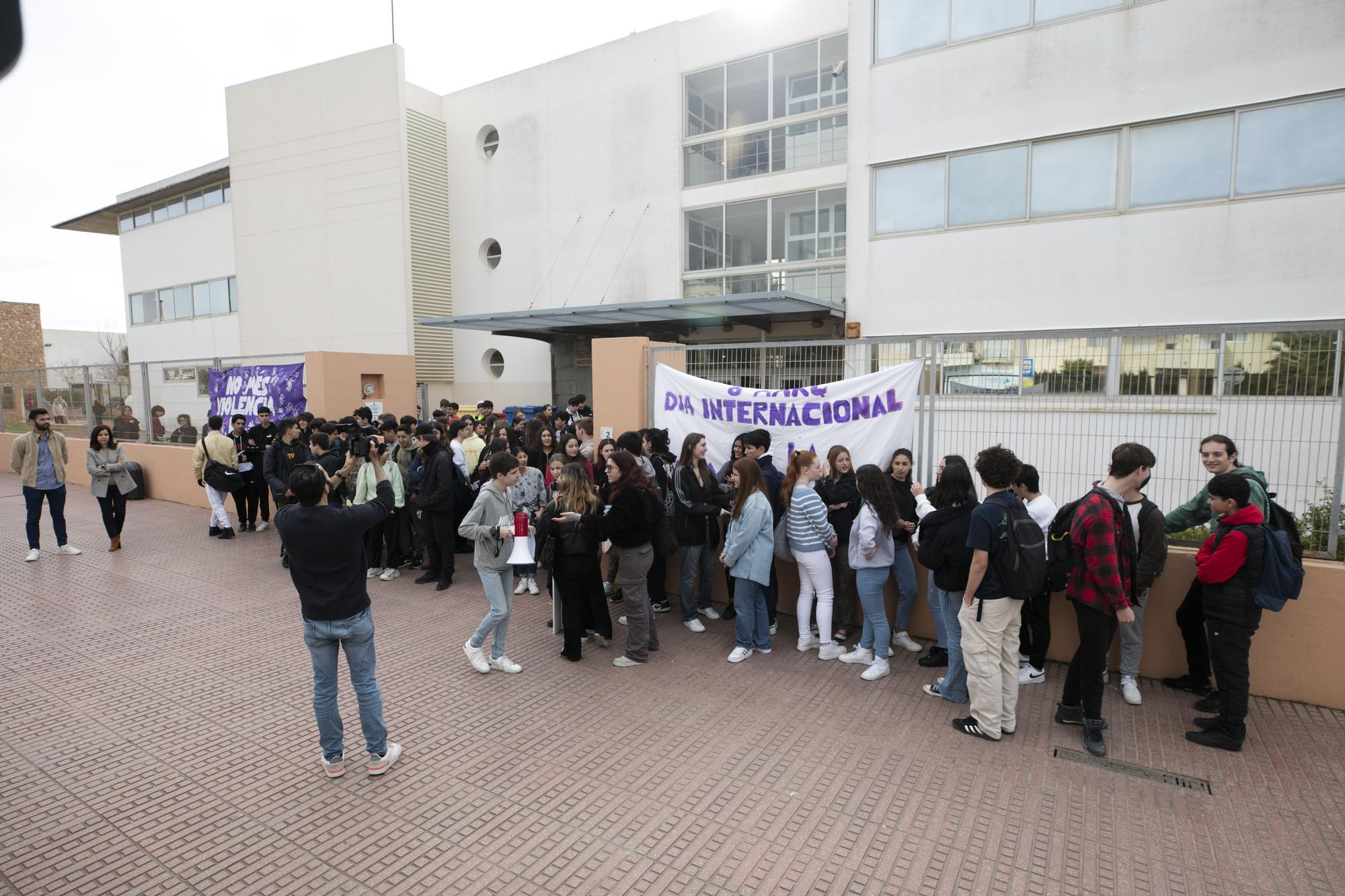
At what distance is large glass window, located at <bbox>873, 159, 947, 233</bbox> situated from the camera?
45.9 feet

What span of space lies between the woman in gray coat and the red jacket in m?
11.7

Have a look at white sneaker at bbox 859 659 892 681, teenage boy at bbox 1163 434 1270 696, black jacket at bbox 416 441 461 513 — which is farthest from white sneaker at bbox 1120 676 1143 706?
black jacket at bbox 416 441 461 513

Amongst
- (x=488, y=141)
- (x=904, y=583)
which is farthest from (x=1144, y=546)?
(x=488, y=141)

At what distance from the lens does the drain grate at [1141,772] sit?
4004 mm

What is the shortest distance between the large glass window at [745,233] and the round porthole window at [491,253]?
25.6 feet

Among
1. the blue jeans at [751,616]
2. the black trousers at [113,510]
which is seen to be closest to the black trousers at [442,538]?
the blue jeans at [751,616]

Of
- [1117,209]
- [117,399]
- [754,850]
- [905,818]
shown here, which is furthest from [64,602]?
[1117,209]

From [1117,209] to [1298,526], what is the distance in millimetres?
9174

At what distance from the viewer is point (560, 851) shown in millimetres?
3479

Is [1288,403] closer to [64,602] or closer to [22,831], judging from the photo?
[22,831]

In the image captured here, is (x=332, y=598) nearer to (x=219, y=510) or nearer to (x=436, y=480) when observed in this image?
(x=436, y=480)

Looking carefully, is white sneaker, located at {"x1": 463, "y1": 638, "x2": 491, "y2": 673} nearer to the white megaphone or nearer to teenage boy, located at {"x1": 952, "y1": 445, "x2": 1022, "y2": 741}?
the white megaphone

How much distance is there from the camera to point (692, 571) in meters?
6.68

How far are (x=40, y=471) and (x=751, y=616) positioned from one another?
30.4 ft
